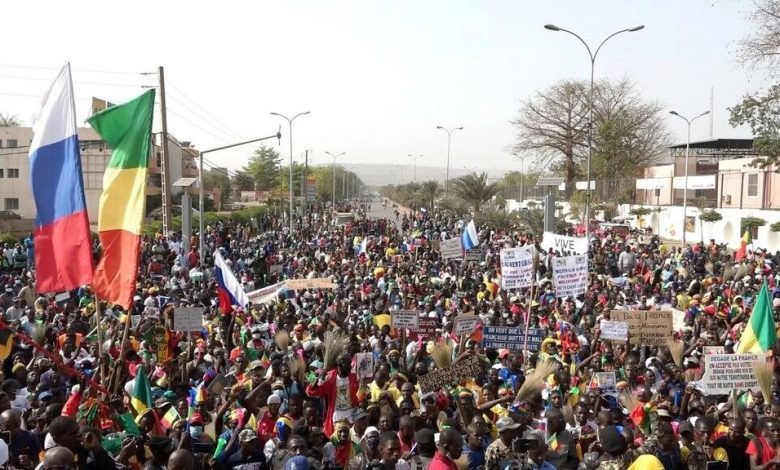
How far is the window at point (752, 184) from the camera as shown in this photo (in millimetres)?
39125

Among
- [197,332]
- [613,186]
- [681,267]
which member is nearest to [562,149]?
[613,186]

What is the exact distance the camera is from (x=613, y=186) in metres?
53.1

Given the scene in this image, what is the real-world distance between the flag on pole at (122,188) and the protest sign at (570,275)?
7872 mm

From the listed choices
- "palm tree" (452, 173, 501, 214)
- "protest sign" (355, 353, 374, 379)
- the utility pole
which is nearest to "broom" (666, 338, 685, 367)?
"protest sign" (355, 353, 374, 379)

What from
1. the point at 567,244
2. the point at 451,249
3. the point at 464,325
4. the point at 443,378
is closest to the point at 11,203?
the point at 451,249

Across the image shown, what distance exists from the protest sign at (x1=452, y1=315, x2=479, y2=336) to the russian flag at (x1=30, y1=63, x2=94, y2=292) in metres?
5.81

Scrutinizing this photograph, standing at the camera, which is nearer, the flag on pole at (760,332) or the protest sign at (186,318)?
the flag on pole at (760,332)

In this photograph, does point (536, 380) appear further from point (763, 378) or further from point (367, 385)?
point (763, 378)

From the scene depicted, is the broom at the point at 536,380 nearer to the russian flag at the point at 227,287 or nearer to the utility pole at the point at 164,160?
the russian flag at the point at 227,287

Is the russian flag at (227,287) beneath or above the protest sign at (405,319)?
above

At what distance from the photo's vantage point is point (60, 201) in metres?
6.77

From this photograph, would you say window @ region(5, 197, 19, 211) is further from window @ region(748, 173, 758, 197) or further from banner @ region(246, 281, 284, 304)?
window @ region(748, 173, 758, 197)

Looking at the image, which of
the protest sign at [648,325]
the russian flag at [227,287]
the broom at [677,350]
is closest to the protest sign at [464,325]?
the protest sign at [648,325]

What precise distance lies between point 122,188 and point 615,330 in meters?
6.99
